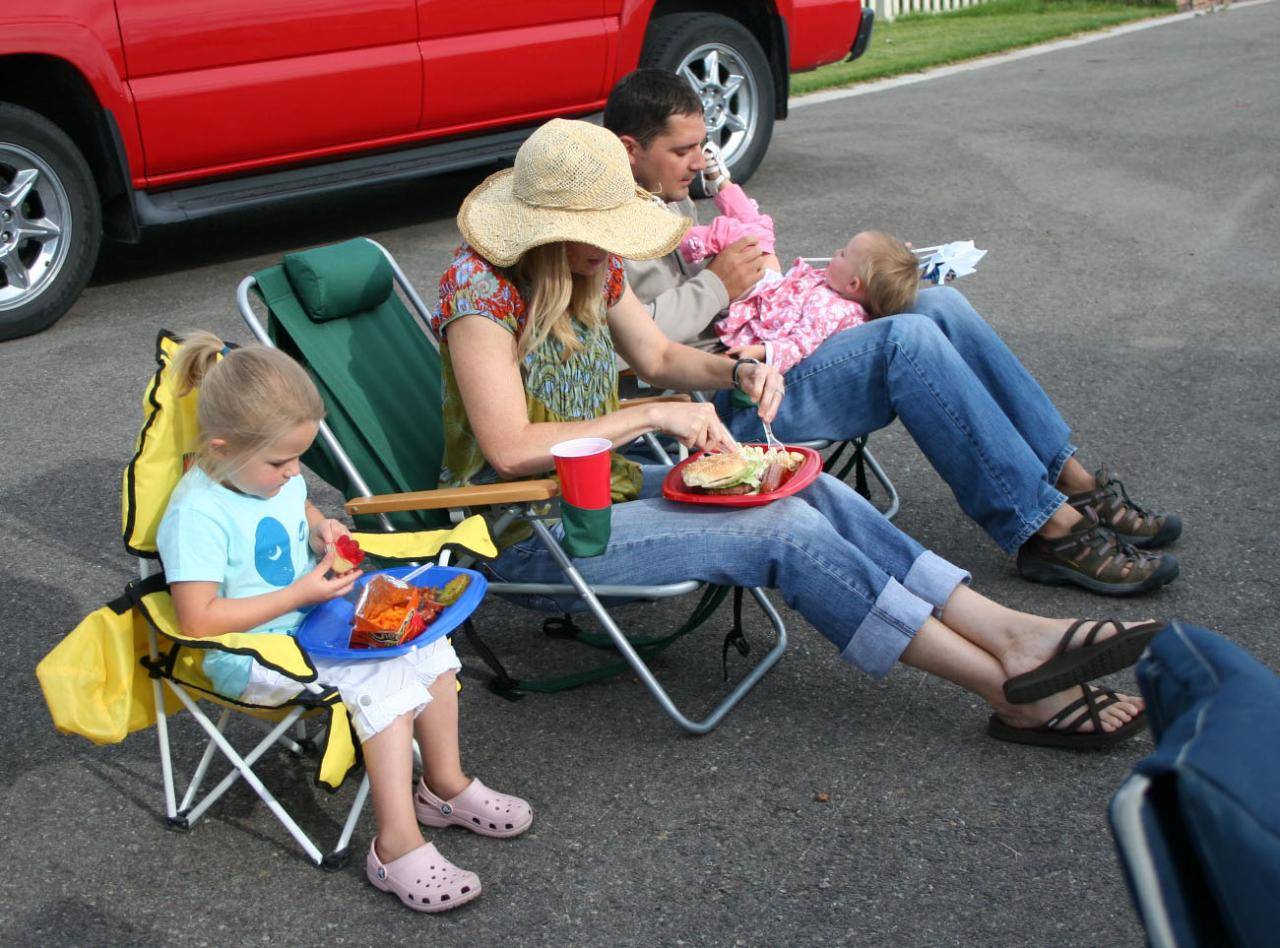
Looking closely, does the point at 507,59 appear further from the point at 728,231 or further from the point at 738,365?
the point at 738,365

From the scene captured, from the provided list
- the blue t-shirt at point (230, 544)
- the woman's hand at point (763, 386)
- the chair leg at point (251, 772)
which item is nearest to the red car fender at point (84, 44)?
the woman's hand at point (763, 386)

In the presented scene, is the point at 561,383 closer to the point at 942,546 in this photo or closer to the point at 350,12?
the point at 942,546

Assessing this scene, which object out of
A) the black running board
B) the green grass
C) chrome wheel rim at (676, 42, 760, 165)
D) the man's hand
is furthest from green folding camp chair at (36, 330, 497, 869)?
the green grass

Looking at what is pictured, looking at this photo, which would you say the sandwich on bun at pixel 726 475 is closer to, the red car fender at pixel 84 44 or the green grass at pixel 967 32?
the red car fender at pixel 84 44

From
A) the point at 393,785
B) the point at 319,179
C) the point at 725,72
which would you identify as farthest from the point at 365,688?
the point at 725,72

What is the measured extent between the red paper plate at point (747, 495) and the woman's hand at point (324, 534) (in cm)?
78

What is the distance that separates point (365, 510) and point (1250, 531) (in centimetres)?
272

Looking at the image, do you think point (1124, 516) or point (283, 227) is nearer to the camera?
point (1124, 516)

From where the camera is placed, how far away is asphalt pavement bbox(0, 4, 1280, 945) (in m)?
3.02

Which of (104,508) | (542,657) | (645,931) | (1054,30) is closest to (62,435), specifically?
(104,508)

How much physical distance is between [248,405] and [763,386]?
142 centimetres

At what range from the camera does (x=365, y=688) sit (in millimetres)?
2982

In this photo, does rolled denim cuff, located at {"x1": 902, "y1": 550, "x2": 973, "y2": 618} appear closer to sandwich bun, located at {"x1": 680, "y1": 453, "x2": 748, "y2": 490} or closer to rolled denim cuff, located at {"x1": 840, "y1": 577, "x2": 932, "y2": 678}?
rolled denim cuff, located at {"x1": 840, "y1": 577, "x2": 932, "y2": 678}

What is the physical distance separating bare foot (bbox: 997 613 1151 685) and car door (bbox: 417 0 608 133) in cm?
502
